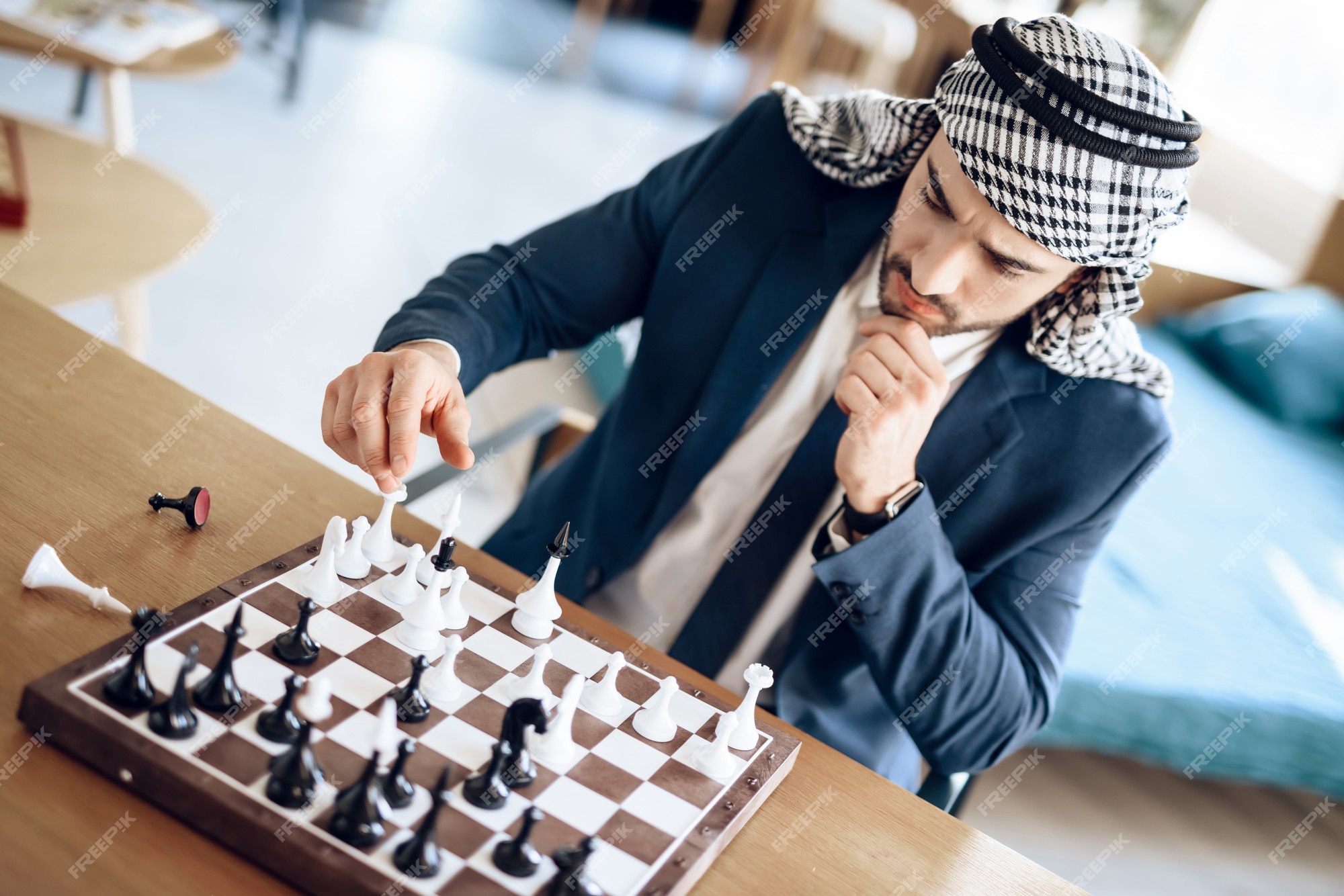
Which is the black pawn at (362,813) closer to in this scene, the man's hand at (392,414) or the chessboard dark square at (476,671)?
the chessboard dark square at (476,671)

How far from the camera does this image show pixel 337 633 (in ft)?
2.97

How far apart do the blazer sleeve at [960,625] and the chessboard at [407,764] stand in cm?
26

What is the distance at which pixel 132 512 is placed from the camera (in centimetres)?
103

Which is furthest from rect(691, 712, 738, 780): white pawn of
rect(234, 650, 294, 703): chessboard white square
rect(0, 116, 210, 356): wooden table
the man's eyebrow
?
rect(0, 116, 210, 356): wooden table

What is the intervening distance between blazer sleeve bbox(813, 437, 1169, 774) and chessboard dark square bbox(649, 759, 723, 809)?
1.12 feet

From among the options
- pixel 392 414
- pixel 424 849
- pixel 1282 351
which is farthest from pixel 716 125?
pixel 424 849

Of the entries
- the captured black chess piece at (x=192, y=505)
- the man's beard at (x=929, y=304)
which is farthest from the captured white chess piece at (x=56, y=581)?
the man's beard at (x=929, y=304)

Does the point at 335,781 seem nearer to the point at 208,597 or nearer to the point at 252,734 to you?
the point at 252,734

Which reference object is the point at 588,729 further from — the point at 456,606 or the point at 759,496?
the point at 759,496

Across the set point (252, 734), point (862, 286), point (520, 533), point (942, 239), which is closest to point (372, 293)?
point (520, 533)

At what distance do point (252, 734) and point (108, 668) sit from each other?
13 cm

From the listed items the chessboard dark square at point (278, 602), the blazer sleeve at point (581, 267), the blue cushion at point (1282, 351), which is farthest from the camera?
the blue cushion at point (1282, 351)

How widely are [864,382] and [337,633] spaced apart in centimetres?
62

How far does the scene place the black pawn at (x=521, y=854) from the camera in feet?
2.38
